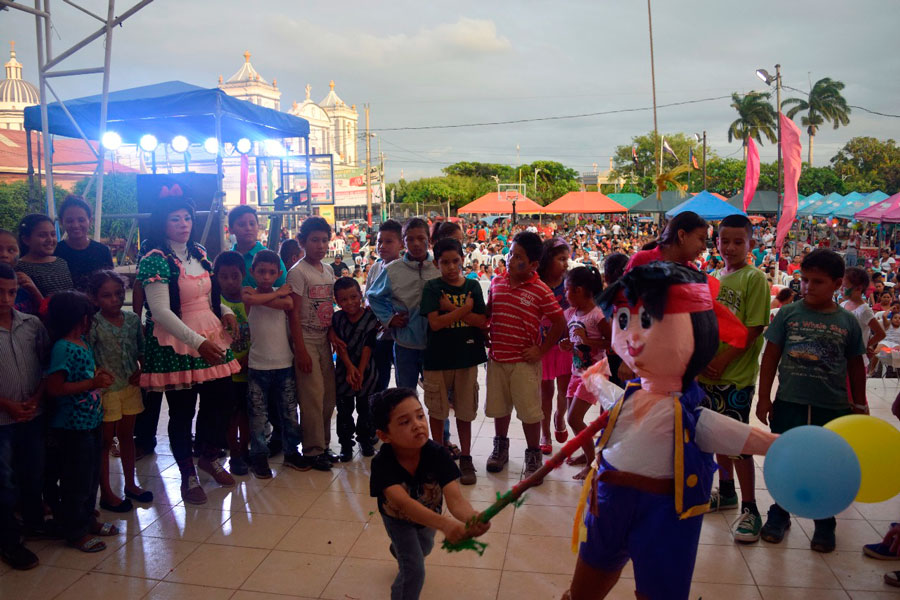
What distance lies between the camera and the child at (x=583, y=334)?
144 inches

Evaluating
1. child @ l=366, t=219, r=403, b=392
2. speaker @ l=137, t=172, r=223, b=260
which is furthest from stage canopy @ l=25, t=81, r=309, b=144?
child @ l=366, t=219, r=403, b=392

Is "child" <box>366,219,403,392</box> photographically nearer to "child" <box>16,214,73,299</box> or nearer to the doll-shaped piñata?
"child" <box>16,214,73,299</box>

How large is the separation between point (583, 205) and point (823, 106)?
107 ft

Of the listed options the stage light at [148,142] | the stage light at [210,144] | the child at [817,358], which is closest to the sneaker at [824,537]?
the child at [817,358]

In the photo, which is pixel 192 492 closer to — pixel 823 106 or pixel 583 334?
pixel 583 334

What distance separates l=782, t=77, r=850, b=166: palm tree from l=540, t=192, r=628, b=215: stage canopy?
1160 inches

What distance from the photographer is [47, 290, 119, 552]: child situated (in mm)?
3029

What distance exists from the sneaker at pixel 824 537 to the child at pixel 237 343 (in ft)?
10.3

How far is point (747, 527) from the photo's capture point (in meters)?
3.11

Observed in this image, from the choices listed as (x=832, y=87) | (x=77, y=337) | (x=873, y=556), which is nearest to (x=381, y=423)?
(x=77, y=337)

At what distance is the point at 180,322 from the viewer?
3.31 meters

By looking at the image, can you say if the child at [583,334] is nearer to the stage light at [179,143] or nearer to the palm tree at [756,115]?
the stage light at [179,143]

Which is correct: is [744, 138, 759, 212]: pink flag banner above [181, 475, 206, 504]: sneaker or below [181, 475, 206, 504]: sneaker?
above

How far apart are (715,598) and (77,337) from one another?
3.09 meters
